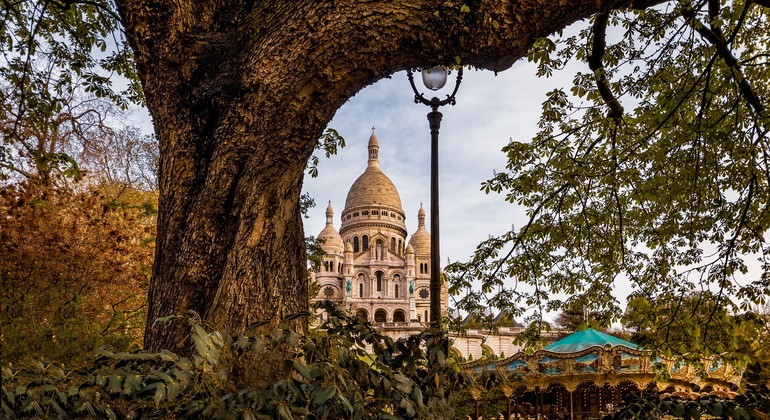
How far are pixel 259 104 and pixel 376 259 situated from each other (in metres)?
63.3

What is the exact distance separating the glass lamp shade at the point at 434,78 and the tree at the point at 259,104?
8.31ft

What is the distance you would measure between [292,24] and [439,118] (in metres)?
3.31

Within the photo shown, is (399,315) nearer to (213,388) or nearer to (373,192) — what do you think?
(373,192)

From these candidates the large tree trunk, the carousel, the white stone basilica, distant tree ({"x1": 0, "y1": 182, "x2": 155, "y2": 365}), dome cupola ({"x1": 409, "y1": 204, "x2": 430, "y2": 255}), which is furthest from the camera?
dome cupola ({"x1": 409, "y1": 204, "x2": 430, "y2": 255})

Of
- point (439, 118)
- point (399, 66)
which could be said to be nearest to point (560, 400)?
point (439, 118)

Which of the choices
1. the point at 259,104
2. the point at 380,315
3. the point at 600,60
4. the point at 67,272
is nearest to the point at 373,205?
the point at 380,315

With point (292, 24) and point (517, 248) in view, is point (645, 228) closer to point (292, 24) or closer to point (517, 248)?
point (517, 248)

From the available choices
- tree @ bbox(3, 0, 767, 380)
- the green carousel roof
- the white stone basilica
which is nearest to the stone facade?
the white stone basilica

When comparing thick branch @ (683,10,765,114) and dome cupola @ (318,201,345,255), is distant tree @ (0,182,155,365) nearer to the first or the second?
thick branch @ (683,10,765,114)

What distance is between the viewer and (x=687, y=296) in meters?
6.70

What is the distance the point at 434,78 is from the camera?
5742mm

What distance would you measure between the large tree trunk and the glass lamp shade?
8.34 ft

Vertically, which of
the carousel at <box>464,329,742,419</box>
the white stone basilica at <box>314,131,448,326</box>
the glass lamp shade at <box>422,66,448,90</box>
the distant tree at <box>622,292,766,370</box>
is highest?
the white stone basilica at <box>314,131,448,326</box>

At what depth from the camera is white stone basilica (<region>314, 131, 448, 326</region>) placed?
63781 millimetres
